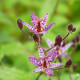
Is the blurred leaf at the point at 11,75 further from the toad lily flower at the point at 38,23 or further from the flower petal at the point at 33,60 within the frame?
the toad lily flower at the point at 38,23

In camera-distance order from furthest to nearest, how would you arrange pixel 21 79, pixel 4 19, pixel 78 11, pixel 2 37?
1. pixel 78 11
2. pixel 2 37
3. pixel 4 19
4. pixel 21 79

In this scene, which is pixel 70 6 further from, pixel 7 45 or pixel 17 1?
pixel 7 45

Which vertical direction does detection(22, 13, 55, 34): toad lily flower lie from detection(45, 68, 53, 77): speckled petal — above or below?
above

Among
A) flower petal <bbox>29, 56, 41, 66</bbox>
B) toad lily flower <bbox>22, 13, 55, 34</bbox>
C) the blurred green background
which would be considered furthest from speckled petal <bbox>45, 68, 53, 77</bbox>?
the blurred green background

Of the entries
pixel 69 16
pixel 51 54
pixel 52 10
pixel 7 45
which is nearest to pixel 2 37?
pixel 7 45

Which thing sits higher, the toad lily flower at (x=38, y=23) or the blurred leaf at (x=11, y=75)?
the toad lily flower at (x=38, y=23)

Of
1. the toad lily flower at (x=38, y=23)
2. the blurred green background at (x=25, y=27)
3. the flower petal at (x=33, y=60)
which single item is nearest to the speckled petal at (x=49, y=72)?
the flower petal at (x=33, y=60)

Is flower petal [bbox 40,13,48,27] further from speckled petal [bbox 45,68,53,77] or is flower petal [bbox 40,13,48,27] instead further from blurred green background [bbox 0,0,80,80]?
blurred green background [bbox 0,0,80,80]

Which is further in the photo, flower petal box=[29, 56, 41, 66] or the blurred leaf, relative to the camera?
the blurred leaf

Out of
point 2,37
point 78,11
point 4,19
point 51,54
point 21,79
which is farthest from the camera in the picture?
point 78,11
